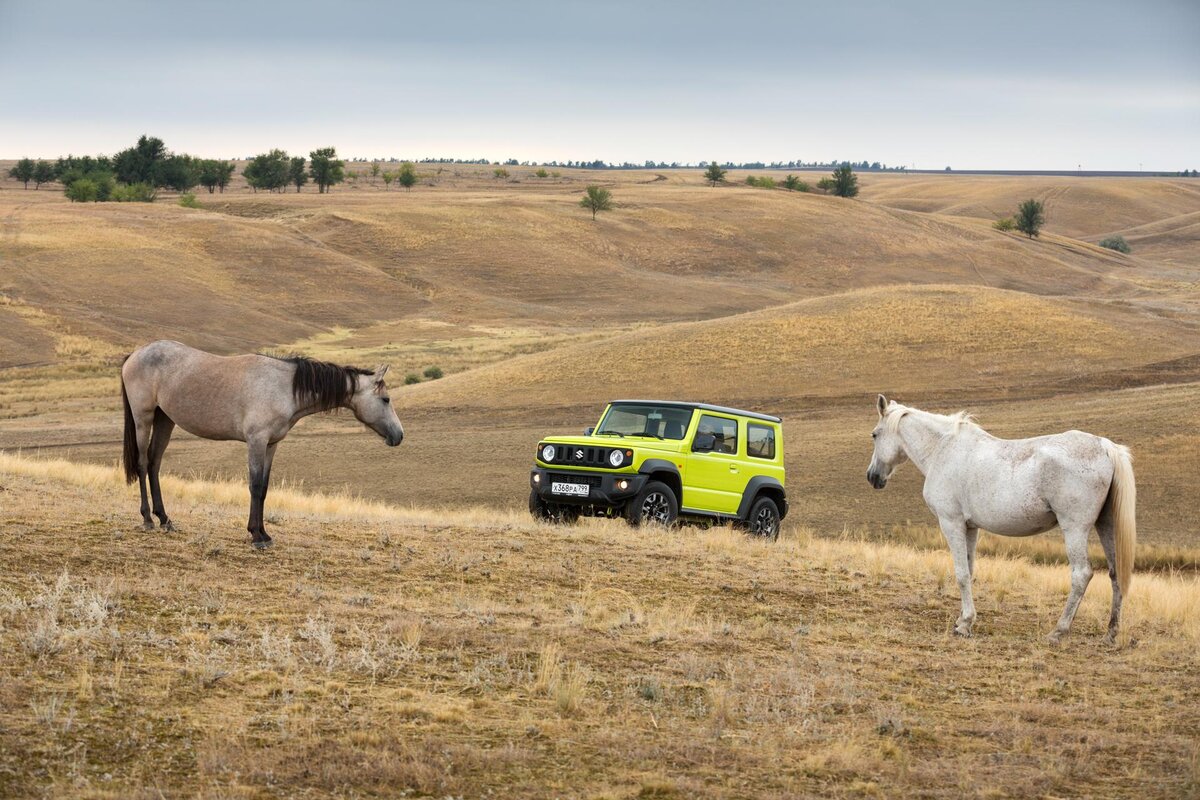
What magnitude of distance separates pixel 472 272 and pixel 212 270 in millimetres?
19655

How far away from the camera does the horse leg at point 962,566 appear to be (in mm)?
12141

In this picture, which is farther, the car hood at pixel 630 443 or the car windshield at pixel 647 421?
the car windshield at pixel 647 421

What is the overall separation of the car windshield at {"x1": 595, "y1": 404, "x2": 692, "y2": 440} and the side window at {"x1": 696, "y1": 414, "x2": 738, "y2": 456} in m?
0.28

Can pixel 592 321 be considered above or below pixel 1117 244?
below

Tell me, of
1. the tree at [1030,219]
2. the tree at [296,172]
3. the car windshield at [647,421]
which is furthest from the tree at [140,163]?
the car windshield at [647,421]

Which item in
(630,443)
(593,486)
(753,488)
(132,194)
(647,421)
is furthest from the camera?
(132,194)

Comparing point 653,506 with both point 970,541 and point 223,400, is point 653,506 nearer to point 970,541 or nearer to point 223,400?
point 970,541

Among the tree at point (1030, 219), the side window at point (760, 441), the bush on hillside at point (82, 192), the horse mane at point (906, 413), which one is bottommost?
the side window at point (760, 441)

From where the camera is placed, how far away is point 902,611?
13.3m

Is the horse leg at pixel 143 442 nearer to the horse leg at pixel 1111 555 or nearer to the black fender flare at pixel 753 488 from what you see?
the black fender flare at pixel 753 488

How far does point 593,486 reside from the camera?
1769cm

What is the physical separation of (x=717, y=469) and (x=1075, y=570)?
7.51m

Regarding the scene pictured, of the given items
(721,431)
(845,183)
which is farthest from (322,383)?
(845,183)

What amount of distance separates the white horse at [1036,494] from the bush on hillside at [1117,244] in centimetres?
14427
